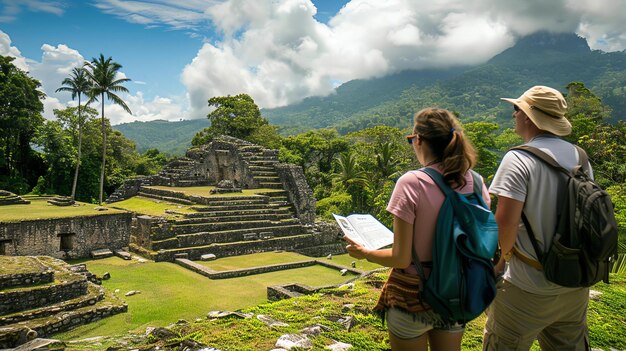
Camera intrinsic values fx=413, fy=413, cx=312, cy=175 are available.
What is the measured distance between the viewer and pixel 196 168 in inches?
907

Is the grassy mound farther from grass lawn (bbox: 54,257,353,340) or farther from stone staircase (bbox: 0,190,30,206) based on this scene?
stone staircase (bbox: 0,190,30,206)

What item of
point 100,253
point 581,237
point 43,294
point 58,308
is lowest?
point 100,253

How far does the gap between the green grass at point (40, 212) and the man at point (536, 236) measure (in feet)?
42.9

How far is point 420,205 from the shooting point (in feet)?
6.77

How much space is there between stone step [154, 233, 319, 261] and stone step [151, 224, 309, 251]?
22cm

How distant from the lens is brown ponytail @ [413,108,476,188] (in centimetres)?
212

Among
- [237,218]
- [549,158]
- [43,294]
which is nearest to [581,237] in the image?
[549,158]

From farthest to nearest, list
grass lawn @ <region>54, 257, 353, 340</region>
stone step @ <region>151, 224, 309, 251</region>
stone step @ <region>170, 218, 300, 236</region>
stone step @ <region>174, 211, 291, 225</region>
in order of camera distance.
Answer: stone step @ <region>174, 211, 291, 225</region> < stone step @ <region>170, 218, 300, 236</region> < stone step @ <region>151, 224, 309, 251</region> < grass lawn @ <region>54, 257, 353, 340</region>

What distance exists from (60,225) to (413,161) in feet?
66.2

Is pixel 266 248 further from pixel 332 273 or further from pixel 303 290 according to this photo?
pixel 303 290

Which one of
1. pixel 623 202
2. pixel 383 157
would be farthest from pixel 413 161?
pixel 623 202

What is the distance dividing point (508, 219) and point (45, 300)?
8145 millimetres

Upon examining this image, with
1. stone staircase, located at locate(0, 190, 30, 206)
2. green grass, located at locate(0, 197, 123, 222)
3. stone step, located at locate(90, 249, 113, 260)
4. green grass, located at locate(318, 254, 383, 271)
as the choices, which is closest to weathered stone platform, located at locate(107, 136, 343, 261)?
stone step, located at locate(90, 249, 113, 260)

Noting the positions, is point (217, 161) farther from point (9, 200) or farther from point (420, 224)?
point (420, 224)
